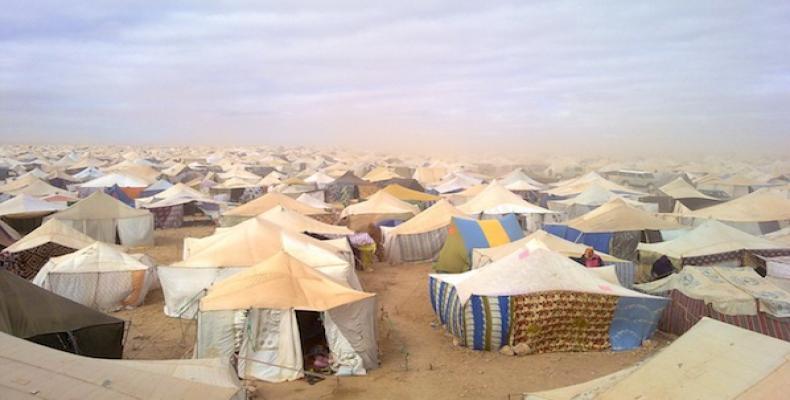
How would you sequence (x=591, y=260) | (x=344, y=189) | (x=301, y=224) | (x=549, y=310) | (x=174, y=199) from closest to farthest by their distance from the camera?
1. (x=549, y=310)
2. (x=591, y=260)
3. (x=301, y=224)
4. (x=174, y=199)
5. (x=344, y=189)

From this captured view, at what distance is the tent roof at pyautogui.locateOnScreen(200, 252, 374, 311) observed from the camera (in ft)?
39.0

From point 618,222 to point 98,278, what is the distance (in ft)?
53.8

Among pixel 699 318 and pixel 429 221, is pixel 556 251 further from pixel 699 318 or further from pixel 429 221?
pixel 429 221

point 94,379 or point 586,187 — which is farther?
point 586,187

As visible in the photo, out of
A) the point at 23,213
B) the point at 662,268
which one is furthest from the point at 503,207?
the point at 23,213

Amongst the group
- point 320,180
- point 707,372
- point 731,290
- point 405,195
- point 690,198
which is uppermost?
point 707,372

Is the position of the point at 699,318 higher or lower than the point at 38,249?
lower

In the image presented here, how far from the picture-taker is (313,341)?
13.1 metres

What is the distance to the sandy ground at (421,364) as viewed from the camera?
36.5 ft

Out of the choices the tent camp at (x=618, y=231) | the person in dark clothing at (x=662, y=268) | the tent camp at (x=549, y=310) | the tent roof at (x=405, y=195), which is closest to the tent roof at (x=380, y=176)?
the tent roof at (x=405, y=195)

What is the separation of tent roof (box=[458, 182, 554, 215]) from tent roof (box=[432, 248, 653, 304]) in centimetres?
1418

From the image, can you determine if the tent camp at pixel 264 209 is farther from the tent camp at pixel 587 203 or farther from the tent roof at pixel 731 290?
the tent roof at pixel 731 290

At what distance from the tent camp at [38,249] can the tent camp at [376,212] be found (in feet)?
35.9

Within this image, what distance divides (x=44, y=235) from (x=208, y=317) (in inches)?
407
